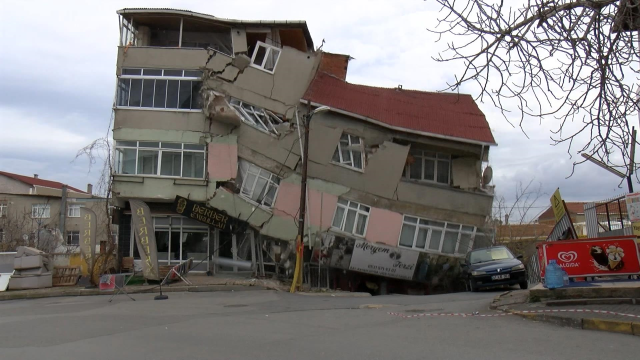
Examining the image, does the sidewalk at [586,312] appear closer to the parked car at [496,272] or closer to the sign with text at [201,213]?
the parked car at [496,272]

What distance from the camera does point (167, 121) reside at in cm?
2342

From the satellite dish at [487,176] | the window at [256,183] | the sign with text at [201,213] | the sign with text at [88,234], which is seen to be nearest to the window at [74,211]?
the sign with text at [88,234]

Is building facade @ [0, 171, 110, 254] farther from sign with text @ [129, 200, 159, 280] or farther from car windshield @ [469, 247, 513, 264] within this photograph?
car windshield @ [469, 247, 513, 264]

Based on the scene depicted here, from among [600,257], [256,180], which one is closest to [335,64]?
[256,180]

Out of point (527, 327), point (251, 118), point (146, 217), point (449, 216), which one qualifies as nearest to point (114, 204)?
point (146, 217)

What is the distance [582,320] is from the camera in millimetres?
8094

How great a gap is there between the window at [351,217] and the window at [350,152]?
68.2 inches

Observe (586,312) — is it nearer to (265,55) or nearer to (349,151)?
(349,151)

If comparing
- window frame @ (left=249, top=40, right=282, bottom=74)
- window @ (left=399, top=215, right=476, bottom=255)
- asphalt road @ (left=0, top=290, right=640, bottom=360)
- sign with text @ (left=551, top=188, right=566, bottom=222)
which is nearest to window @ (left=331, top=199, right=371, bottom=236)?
window @ (left=399, top=215, right=476, bottom=255)

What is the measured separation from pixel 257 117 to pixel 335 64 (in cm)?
607

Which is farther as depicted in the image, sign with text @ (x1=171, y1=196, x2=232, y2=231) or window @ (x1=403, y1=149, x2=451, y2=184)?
window @ (x1=403, y1=149, x2=451, y2=184)

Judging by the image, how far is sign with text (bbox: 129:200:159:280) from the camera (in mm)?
21000

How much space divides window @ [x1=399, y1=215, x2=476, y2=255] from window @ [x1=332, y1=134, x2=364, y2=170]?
331 centimetres

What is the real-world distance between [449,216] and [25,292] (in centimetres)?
1787
